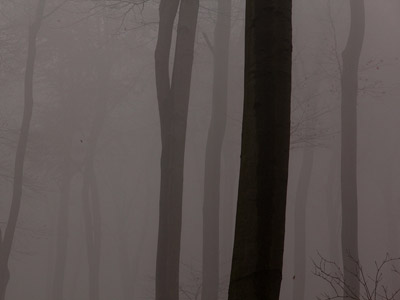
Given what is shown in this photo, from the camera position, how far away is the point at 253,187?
282 cm

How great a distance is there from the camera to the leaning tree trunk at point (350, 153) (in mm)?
9797

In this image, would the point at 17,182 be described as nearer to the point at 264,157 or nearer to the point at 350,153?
the point at 350,153

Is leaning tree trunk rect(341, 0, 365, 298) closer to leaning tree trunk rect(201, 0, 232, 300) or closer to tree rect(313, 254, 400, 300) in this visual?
tree rect(313, 254, 400, 300)

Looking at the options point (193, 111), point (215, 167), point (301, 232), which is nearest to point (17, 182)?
point (215, 167)

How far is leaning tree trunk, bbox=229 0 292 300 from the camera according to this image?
9.03ft

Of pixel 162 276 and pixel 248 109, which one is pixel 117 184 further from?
pixel 248 109

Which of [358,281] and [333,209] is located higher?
[333,209]

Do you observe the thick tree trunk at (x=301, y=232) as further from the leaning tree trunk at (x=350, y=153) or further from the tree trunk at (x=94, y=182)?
the tree trunk at (x=94, y=182)

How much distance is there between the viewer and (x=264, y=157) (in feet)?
9.29

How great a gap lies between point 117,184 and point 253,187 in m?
24.8

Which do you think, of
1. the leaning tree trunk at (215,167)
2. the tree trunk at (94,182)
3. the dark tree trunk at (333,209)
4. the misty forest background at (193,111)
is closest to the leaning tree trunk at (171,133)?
the misty forest background at (193,111)

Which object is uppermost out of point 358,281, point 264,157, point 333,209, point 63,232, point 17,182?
point 333,209

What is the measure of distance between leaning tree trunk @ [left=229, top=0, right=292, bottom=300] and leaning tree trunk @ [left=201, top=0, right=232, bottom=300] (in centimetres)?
878

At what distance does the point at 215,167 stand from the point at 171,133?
15.5ft
